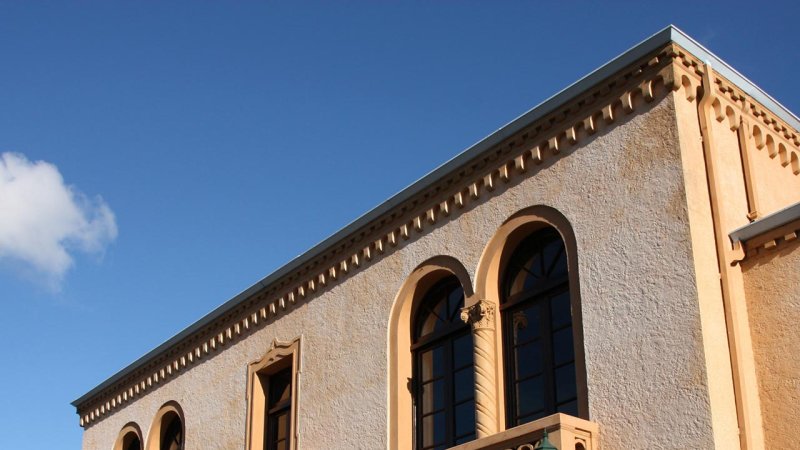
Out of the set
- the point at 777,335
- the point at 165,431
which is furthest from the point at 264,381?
the point at 777,335

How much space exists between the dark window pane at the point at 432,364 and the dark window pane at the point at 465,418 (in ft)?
2.10

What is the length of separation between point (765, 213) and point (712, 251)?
4.52 feet

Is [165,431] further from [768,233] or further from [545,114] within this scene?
[768,233]

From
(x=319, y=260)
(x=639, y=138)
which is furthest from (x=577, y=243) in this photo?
(x=319, y=260)

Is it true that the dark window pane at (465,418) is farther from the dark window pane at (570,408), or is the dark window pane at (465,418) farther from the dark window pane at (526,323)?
the dark window pane at (570,408)

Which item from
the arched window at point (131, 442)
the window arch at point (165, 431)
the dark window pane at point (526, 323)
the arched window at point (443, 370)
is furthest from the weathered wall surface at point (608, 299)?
the arched window at point (131, 442)

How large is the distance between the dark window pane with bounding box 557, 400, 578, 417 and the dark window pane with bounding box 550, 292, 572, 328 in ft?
2.82

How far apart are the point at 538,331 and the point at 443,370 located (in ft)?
5.35

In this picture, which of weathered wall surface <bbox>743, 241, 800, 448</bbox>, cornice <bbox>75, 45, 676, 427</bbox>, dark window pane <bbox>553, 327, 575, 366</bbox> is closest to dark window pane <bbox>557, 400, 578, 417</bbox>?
dark window pane <bbox>553, 327, 575, 366</bbox>

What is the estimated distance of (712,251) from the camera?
1062 centimetres

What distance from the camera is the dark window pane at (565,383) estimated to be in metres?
11.4

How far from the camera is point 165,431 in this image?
61.4 ft

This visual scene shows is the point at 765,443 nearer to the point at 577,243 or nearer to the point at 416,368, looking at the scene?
the point at 577,243

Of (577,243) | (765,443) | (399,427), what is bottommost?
(765,443)
